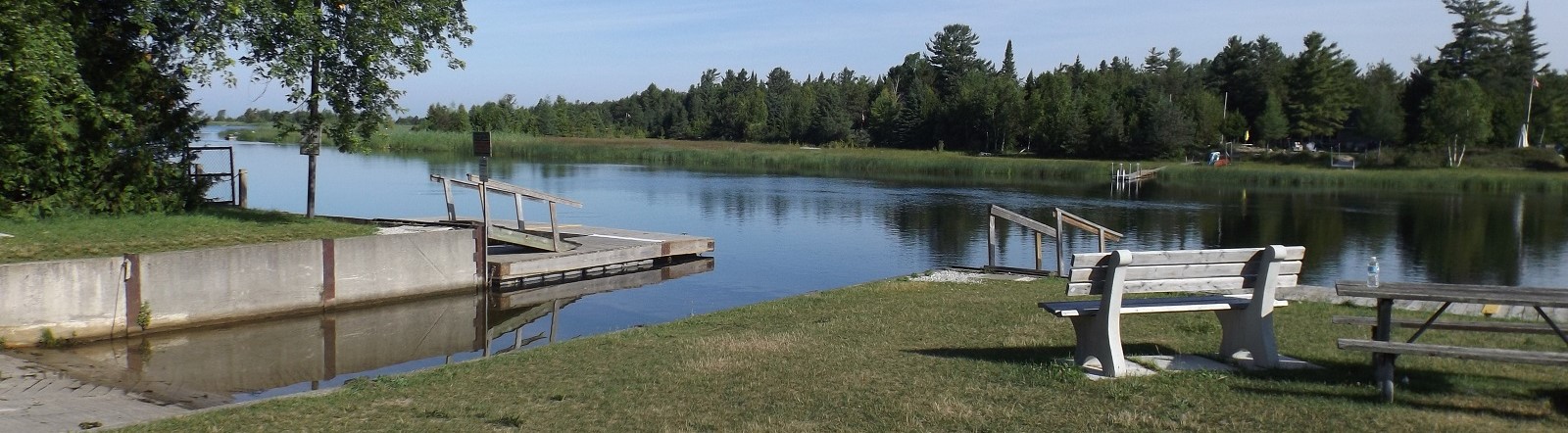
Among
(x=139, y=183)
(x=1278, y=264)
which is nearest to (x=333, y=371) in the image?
(x=139, y=183)

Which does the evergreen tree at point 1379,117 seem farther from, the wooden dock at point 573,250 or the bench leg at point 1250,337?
the bench leg at point 1250,337

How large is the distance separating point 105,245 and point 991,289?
37.9 feet

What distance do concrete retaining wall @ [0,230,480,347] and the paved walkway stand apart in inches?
99.1

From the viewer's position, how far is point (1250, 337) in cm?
860

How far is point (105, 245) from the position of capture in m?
15.1

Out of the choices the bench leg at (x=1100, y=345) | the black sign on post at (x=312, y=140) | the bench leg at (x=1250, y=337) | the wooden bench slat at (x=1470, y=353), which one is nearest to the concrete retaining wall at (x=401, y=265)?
the black sign on post at (x=312, y=140)

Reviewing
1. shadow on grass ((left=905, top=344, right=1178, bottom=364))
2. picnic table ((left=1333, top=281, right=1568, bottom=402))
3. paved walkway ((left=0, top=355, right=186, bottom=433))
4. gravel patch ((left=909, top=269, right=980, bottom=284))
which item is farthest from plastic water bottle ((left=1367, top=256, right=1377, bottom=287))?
paved walkway ((left=0, top=355, right=186, bottom=433))

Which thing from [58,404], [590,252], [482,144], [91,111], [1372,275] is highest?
[91,111]

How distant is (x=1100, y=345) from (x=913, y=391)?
1454mm

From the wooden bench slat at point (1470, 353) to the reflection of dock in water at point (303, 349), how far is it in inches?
372

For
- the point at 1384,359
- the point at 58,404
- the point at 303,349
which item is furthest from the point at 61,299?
the point at 1384,359

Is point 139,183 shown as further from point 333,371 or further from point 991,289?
point 991,289

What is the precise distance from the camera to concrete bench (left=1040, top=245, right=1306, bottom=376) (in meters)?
8.12

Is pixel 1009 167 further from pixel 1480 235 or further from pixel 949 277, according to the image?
pixel 949 277
